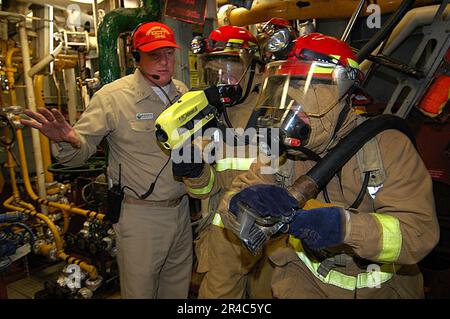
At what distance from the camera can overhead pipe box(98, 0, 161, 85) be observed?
2.91 meters

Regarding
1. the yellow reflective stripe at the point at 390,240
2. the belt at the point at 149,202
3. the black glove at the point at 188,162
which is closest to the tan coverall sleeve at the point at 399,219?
the yellow reflective stripe at the point at 390,240

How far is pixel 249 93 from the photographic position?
2.44 metres

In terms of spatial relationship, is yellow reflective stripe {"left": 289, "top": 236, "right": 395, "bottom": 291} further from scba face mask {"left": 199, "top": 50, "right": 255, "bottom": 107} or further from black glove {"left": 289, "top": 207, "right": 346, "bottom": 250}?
scba face mask {"left": 199, "top": 50, "right": 255, "bottom": 107}

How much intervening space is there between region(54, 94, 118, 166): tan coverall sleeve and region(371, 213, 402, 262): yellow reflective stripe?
1.90m

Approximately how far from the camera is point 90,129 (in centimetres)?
241

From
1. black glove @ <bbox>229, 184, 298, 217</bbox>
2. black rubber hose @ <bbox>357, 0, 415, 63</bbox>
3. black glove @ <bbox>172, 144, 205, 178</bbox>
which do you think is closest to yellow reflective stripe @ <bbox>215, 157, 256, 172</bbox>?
black glove @ <bbox>172, 144, 205, 178</bbox>

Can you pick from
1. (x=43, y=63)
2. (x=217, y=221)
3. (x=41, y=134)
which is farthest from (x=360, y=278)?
(x=41, y=134)

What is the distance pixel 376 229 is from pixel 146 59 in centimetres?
203

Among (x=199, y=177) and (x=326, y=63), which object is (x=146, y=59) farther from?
(x=326, y=63)

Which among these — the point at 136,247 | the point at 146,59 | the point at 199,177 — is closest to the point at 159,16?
the point at 146,59

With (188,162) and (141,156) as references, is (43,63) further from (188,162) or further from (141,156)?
(188,162)

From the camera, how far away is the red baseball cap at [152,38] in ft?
8.14

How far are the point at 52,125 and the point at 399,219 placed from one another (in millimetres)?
1958
